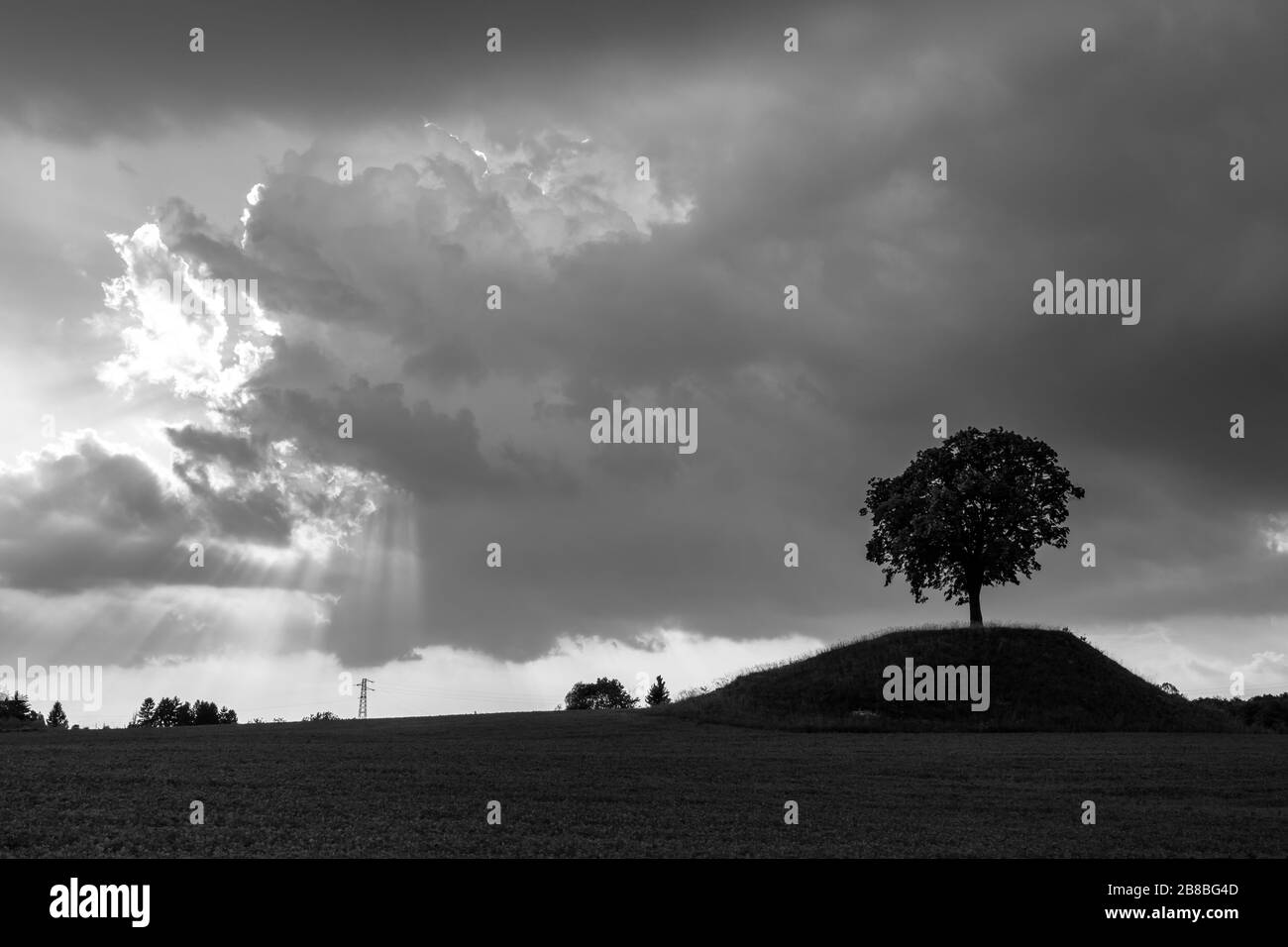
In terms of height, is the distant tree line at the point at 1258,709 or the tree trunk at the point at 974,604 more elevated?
the tree trunk at the point at 974,604

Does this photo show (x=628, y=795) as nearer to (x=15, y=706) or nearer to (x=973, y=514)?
(x=973, y=514)

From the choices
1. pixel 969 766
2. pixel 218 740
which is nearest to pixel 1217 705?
pixel 969 766

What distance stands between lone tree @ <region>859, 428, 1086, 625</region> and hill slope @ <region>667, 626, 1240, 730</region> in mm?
7072

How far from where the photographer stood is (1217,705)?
3639 inches

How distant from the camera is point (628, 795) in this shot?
35656 millimetres

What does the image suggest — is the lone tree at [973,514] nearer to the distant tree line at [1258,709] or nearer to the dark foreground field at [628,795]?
the distant tree line at [1258,709]

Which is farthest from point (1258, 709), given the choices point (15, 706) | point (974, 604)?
point (15, 706)

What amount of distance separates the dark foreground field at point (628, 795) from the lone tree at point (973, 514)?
33.6 metres

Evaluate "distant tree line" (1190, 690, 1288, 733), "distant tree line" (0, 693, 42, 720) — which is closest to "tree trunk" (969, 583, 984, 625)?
"distant tree line" (1190, 690, 1288, 733)

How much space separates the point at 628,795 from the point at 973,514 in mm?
67327

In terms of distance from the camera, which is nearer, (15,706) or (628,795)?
(628,795)

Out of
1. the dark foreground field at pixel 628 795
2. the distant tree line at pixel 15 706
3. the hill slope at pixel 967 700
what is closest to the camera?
the dark foreground field at pixel 628 795

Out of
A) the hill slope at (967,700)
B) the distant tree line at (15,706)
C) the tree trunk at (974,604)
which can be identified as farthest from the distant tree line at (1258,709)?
the distant tree line at (15,706)

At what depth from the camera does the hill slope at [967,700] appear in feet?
244
